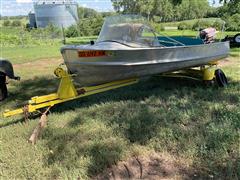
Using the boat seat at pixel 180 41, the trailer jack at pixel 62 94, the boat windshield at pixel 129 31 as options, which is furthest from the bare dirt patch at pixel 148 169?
the boat seat at pixel 180 41

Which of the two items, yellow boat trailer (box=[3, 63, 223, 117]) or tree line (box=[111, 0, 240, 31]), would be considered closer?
yellow boat trailer (box=[3, 63, 223, 117])

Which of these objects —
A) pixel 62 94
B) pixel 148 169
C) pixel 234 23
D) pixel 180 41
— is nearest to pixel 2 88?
pixel 62 94

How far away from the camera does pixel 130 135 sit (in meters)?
4.71

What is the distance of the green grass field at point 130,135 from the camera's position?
12.9 feet

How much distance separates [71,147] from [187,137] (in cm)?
159

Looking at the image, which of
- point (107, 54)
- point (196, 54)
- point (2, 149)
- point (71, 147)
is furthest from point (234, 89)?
point (2, 149)

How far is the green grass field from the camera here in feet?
12.9

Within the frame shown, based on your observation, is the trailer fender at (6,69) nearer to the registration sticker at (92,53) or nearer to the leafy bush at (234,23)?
the registration sticker at (92,53)

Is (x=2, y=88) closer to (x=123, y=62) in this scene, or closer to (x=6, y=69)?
(x=6, y=69)

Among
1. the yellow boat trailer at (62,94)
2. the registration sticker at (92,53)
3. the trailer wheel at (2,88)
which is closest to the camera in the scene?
the yellow boat trailer at (62,94)

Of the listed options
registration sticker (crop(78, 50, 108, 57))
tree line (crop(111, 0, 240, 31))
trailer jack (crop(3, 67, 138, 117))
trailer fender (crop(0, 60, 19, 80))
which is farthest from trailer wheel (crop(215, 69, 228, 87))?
tree line (crop(111, 0, 240, 31))

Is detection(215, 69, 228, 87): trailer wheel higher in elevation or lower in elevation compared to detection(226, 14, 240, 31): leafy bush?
higher

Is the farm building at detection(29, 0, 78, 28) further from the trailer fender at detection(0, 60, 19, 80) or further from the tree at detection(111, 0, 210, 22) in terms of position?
the trailer fender at detection(0, 60, 19, 80)

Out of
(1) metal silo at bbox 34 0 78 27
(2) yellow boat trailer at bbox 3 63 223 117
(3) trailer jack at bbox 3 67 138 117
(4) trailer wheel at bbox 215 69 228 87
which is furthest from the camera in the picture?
(1) metal silo at bbox 34 0 78 27
